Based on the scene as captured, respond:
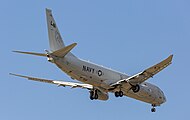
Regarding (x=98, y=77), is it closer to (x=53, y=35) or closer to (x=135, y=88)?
(x=135, y=88)

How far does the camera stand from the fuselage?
65.1 m

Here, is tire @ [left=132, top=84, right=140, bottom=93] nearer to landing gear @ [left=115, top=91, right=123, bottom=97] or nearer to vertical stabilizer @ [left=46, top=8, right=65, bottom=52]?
landing gear @ [left=115, top=91, right=123, bottom=97]

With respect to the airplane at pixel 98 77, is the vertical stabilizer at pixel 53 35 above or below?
above

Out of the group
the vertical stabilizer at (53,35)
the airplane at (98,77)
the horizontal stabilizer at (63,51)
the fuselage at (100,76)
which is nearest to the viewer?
the horizontal stabilizer at (63,51)

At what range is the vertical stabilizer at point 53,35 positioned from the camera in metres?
65.9

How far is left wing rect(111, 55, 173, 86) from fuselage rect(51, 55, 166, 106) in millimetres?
1764

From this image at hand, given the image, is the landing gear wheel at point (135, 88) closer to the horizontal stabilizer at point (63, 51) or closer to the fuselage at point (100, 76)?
the fuselage at point (100, 76)

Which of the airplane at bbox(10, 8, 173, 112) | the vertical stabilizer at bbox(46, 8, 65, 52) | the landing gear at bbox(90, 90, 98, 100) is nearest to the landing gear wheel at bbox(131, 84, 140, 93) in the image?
the airplane at bbox(10, 8, 173, 112)

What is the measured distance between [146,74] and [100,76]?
5954 millimetres

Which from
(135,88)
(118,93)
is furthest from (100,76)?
(135,88)

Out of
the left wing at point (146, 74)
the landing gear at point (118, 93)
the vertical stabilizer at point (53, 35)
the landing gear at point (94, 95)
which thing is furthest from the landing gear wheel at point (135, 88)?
the vertical stabilizer at point (53, 35)

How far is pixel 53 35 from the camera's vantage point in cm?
6669

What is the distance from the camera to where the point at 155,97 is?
7638 centimetres

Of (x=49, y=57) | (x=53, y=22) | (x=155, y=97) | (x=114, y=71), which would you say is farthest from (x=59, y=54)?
(x=155, y=97)
